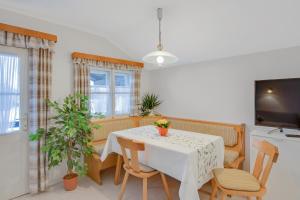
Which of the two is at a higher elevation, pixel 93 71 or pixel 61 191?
pixel 93 71

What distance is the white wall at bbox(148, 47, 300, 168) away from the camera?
2.66 m

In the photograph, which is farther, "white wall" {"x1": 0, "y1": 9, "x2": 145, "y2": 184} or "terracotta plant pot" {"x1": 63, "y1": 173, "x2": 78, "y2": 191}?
"white wall" {"x1": 0, "y1": 9, "x2": 145, "y2": 184}

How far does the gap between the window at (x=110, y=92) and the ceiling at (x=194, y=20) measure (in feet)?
3.09

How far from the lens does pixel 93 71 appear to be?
3.50 metres

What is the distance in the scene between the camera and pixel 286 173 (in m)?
2.10

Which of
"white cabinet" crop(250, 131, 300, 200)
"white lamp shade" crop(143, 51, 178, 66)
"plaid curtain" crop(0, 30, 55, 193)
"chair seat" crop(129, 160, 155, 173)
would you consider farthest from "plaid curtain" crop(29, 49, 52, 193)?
"white cabinet" crop(250, 131, 300, 200)

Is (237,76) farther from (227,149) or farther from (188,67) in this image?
(227,149)

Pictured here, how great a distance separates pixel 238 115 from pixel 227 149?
650 millimetres

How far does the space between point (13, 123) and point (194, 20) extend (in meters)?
3.08

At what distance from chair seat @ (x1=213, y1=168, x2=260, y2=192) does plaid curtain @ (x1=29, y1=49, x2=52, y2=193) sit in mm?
2497

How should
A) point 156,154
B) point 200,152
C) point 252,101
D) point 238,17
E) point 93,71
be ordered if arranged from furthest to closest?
1. point 93,71
2. point 252,101
3. point 238,17
4. point 156,154
5. point 200,152

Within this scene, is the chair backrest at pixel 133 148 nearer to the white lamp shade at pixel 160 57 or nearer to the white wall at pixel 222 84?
the white lamp shade at pixel 160 57

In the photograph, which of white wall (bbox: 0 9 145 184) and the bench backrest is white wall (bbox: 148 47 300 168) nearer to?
the bench backrest

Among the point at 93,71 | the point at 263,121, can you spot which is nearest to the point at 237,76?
the point at 263,121
